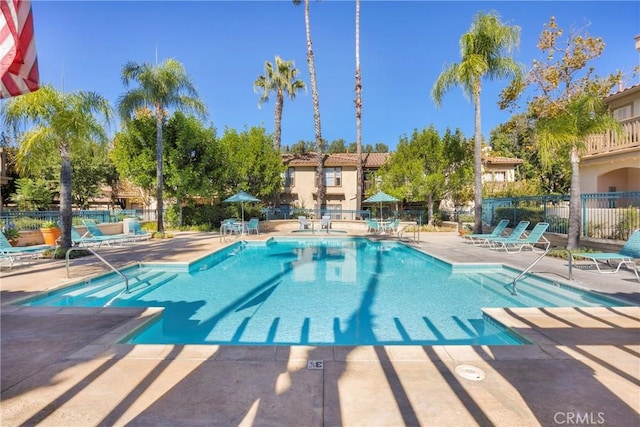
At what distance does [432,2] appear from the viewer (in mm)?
16250

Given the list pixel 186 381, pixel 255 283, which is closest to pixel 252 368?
pixel 186 381

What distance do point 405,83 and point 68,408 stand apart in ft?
97.3

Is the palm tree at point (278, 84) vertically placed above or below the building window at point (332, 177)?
above

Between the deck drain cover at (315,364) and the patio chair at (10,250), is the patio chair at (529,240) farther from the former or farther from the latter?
the patio chair at (10,250)

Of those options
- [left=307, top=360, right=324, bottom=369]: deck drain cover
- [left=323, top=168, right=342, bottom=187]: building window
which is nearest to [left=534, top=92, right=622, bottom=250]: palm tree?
[left=307, top=360, right=324, bottom=369]: deck drain cover

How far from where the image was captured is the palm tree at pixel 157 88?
1750 cm

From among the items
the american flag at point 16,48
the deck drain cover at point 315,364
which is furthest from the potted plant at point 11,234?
the deck drain cover at point 315,364

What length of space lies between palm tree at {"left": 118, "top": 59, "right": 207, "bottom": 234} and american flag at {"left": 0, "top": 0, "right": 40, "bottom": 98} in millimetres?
17311

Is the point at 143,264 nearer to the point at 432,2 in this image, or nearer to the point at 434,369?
the point at 434,369

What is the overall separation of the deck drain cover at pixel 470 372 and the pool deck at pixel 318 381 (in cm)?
2

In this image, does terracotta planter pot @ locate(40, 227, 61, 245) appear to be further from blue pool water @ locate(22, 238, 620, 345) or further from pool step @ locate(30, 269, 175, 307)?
pool step @ locate(30, 269, 175, 307)

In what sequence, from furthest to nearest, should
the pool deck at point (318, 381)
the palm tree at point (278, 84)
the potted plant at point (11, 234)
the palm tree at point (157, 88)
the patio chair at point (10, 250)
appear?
1. the palm tree at point (278, 84)
2. the palm tree at point (157, 88)
3. the potted plant at point (11, 234)
4. the patio chair at point (10, 250)
5. the pool deck at point (318, 381)

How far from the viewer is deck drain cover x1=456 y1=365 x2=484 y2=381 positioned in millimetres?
3346

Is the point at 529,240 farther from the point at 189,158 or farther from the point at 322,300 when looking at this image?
the point at 189,158
